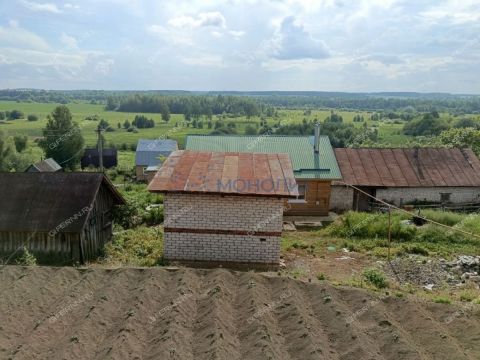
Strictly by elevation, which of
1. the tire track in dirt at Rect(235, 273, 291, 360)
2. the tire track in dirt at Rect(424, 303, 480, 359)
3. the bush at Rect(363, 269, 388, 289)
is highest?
the tire track in dirt at Rect(235, 273, 291, 360)

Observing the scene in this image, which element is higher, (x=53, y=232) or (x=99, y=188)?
(x=99, y=188)

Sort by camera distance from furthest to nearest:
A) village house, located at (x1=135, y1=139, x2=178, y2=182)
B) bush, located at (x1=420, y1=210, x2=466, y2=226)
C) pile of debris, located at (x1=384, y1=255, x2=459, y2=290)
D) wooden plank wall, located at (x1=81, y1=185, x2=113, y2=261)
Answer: village house, located at (x1=135, y1=139, x2=178, y2=182) → bush, located at (x1=420, y1=210, x2=466, y2=226) → wooden plank wall, located at (x1=81, y1=185, x2=113, y2=261) → pile of debris, located at (x1=384, y1=255, x2=459, y2=290)

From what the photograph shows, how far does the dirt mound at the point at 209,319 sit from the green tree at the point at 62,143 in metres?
36.1

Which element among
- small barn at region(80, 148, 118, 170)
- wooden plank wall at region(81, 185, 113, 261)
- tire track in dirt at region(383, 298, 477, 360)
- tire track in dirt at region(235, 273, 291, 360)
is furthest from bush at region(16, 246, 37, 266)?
small barn at region(80, 148, 118, 170)

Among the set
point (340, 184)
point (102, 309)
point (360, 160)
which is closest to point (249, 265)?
point (102, 309)

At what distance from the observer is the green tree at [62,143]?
43.8m

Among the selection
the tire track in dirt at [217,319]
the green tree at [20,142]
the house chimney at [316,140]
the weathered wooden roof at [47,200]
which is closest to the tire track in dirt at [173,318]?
the tire track in dirt at [217,319]

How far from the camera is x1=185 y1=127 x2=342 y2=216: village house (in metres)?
20.7

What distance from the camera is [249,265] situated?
475 inches

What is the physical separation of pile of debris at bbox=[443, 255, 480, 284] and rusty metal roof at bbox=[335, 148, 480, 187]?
8.77m

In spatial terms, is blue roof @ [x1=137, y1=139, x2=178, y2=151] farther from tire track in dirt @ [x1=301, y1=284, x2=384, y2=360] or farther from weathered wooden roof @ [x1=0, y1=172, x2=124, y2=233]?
tire track in dirt @ [x1=301, y1=284, x2=384, y2=360]

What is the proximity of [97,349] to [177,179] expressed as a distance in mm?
5973

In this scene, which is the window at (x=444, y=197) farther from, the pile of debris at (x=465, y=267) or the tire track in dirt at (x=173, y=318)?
the tire track in dirt at (x=173, y=318)

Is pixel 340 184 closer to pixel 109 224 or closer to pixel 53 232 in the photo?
pixel 109 224
